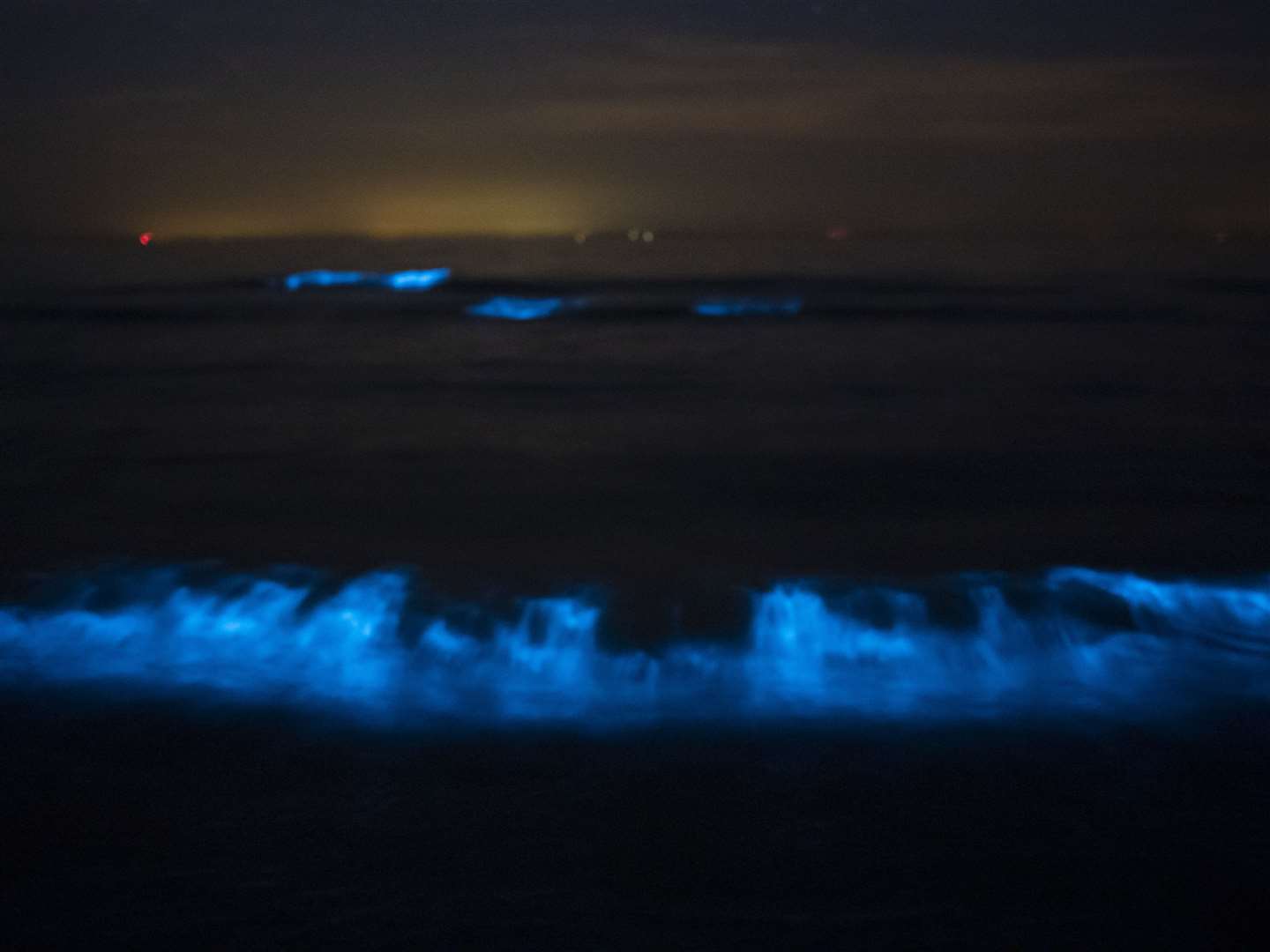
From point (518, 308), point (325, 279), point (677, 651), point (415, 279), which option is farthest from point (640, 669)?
point (325, 279)

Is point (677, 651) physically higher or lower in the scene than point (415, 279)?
lower

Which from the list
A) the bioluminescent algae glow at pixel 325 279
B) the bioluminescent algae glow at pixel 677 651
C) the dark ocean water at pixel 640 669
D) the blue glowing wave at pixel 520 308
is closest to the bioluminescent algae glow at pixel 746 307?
the blue glowing wave at pixel 520 308

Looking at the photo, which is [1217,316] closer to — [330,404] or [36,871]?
[330,404]

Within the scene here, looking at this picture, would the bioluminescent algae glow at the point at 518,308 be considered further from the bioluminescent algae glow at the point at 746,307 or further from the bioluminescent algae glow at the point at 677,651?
the bioluminescent algae glow at the point at 677,651

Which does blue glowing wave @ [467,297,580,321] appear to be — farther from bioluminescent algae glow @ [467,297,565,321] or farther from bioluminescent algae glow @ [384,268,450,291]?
bioluminescent algae glow @ [384,268,450,291]

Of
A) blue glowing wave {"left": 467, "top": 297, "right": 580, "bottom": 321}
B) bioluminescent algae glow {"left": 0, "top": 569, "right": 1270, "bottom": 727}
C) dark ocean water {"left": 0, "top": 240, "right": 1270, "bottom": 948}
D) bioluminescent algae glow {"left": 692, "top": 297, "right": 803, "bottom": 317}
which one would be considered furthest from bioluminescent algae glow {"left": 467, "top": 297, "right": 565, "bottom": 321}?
bioluminescent algae glow {"left": 0, "top": 569, "right": 1270, "bottom": 727}

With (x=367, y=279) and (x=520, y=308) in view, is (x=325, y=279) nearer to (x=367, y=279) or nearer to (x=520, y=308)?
(x=367, y=279)

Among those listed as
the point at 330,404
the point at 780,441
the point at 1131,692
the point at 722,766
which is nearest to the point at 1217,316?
the point at 780,441

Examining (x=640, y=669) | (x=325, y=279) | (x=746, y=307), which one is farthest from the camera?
(x=325, y=279)
